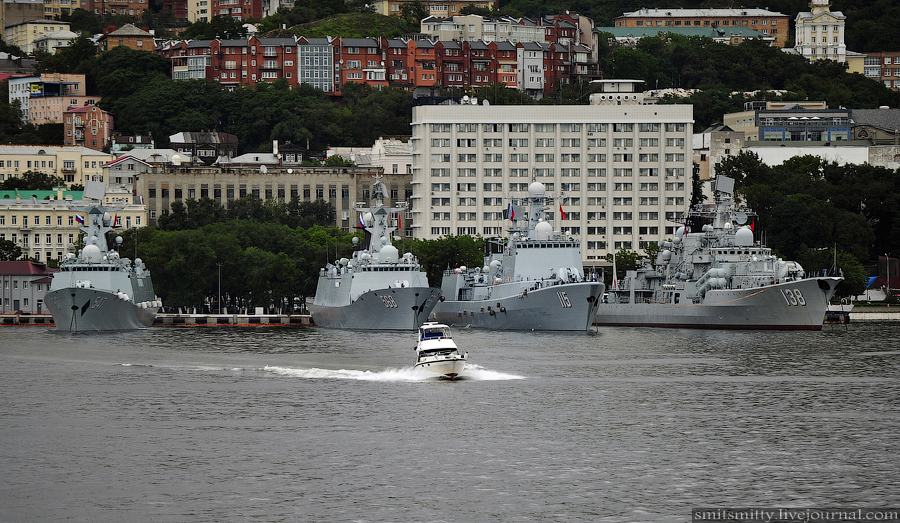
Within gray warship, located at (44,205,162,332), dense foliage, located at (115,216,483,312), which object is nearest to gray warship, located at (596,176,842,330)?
dense foliage, located at (115,216,483,312)

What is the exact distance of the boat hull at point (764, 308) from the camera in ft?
332

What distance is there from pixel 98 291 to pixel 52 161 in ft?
277

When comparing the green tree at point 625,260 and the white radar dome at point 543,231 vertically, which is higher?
the white radar dome at point 543,231

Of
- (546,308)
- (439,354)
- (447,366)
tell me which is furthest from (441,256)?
(447,366)

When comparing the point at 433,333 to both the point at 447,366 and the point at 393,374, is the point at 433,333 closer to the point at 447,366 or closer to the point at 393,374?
the point at 447,366

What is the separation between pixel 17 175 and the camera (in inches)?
7244

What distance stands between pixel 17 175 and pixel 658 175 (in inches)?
3204

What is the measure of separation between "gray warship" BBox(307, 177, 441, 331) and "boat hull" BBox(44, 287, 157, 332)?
600 inches

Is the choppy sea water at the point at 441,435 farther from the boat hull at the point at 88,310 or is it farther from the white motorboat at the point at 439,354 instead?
the boat hull at the point at 88,310

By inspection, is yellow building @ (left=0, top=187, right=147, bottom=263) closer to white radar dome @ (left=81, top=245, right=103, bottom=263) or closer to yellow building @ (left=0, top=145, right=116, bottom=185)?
yellow building @ (left=0, top=145, right=116, bottom=185)

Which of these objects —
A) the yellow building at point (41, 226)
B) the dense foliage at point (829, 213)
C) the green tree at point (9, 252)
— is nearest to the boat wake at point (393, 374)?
the dense foliage at point (829, 213)

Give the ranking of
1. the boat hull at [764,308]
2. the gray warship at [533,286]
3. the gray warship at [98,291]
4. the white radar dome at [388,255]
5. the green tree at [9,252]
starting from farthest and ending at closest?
1. the green tree at [9,252]
2. the gray warship at [98,291]
3. the white radar dome at [388,255]
4. the boat hull at [764,308]
5. the gray warship at [533,286]

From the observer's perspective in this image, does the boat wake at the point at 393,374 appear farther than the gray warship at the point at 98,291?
No

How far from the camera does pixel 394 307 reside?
10225 cm
